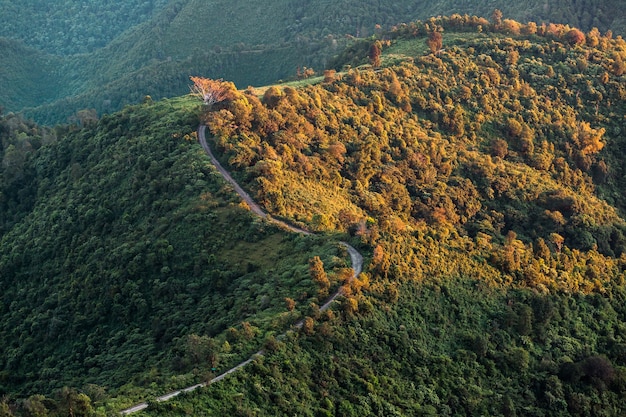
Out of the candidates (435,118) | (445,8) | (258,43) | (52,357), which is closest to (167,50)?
(258,43)

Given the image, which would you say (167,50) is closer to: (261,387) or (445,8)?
(445,8)

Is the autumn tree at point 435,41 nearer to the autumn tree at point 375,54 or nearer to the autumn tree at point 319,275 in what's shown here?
the autumn tree at point 375,54

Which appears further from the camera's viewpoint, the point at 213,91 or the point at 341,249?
the point at 213,91

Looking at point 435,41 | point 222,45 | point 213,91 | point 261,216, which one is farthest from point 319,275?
point 222,45

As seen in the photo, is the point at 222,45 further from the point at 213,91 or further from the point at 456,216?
the point at 456,216

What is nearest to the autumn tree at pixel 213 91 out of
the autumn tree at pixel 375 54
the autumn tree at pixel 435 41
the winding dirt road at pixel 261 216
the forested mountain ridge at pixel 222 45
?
the winding dirt road at pixel 261 216
